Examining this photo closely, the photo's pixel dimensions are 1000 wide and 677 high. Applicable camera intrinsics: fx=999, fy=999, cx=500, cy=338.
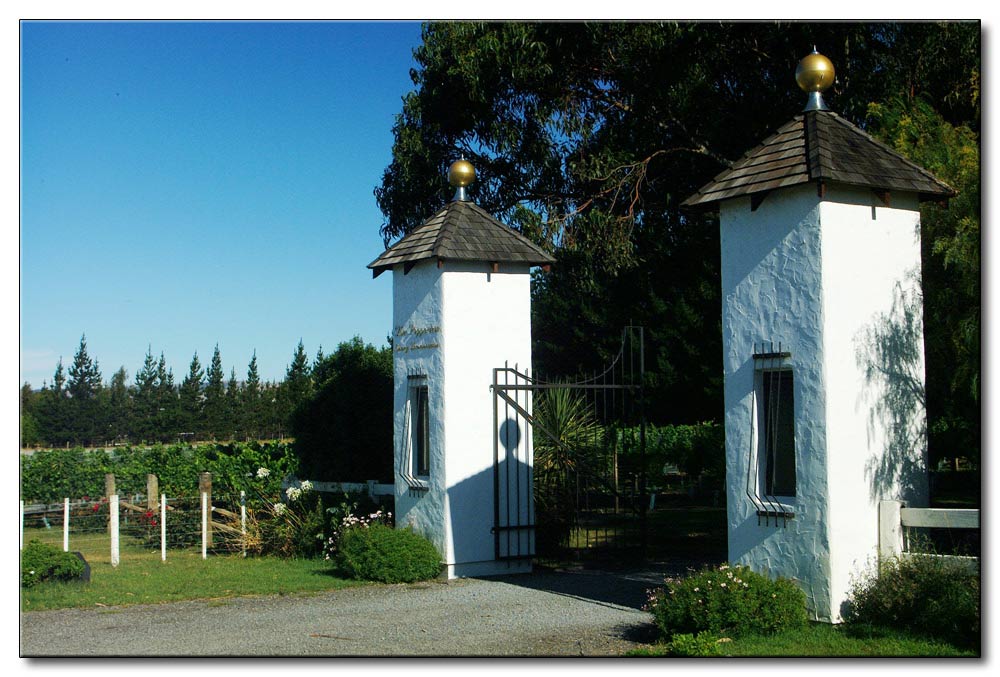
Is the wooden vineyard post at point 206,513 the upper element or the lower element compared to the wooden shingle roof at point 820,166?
lower

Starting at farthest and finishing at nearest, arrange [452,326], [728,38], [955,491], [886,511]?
1. [728,38]
2. [955,491]
3. [452,326]
4. [886,511]

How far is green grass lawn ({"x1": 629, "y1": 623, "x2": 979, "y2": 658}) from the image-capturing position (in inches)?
294

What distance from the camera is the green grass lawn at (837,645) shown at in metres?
7.47

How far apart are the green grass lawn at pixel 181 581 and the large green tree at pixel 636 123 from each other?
26.5ft

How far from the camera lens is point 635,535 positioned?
671 inches

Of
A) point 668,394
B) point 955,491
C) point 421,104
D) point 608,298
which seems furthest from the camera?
point 608,298

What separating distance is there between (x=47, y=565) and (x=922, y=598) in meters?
9.55

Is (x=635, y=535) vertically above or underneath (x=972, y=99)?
underneath

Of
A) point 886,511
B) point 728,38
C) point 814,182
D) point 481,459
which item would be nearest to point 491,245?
point 481,459

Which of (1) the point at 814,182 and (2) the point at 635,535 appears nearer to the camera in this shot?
(1) the point at 814,182

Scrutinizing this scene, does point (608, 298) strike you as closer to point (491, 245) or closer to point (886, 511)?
point (491, 245)

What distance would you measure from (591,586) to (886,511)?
160 inches

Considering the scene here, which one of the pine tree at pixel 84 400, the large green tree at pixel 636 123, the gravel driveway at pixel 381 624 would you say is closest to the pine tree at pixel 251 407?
the pine tree at pixel 84 400

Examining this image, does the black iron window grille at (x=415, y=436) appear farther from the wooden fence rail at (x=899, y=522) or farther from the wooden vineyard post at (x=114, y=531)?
the wooden fence rail at (x=899, y=522)
